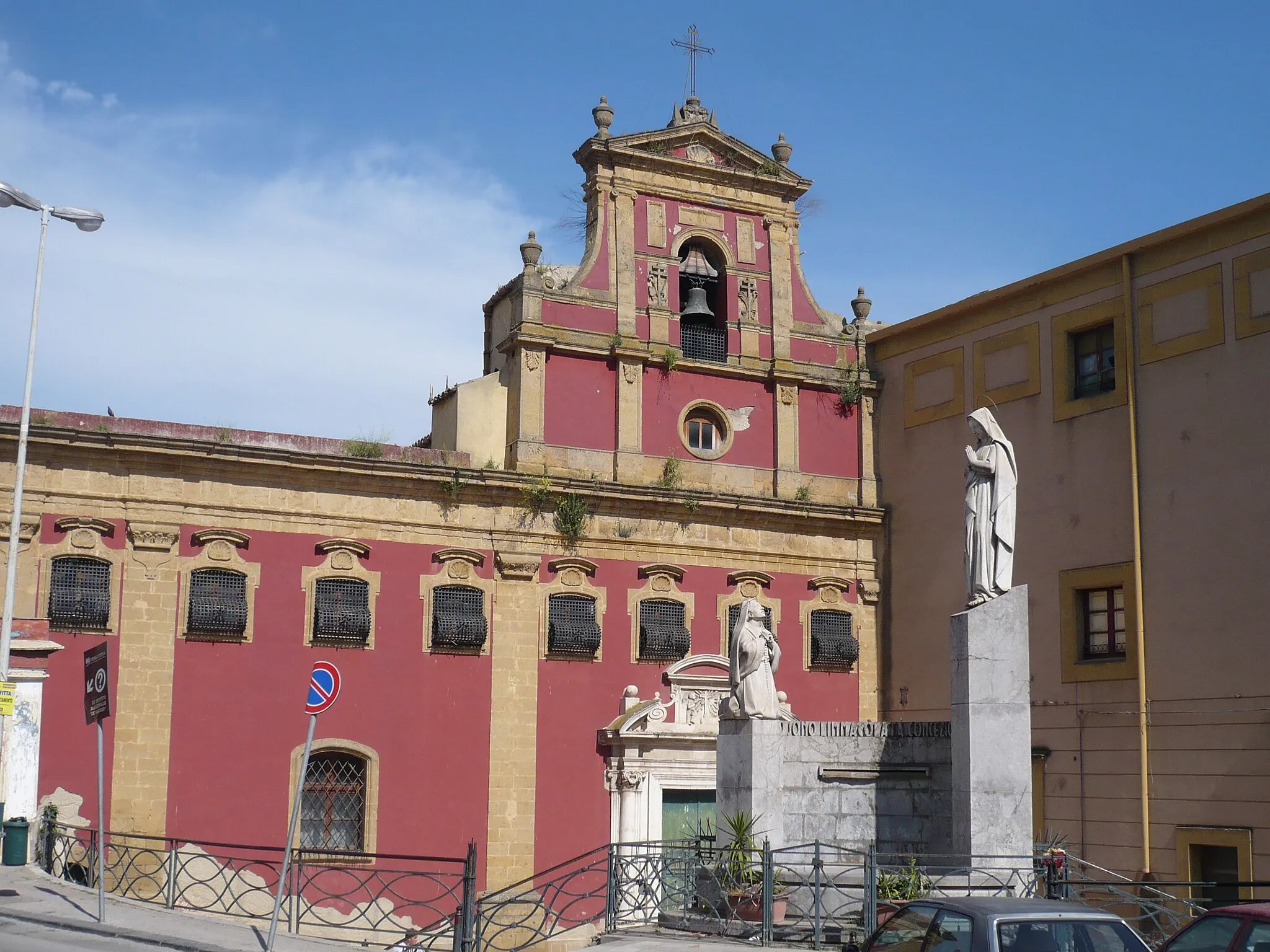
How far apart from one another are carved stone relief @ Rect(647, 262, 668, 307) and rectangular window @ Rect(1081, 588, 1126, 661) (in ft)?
31.0

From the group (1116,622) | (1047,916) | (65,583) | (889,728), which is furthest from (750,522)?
(1047,916)

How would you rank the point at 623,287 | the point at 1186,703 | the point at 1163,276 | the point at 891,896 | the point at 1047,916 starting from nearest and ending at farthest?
the point at 1047,916 < the point at 891,896 < the point at 1186,703 < the point at 1163,276 < the point at 623,287

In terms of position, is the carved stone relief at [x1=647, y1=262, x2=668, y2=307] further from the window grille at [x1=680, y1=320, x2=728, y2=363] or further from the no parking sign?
the no parking sign

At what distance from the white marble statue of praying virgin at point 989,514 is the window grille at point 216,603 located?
40.6 feet

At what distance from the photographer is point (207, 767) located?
23.4m

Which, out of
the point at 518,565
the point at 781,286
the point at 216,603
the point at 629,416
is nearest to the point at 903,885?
the point at 518,565

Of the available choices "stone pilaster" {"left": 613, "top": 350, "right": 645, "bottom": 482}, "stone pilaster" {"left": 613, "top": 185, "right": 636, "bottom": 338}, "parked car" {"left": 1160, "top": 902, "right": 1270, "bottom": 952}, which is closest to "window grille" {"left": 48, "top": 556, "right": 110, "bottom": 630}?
"stone pilaster" {"left": 613, "top": 350, "right": 645, "bottom": 482}

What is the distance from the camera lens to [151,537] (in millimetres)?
23750

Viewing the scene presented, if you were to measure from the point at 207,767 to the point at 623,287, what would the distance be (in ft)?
37.3

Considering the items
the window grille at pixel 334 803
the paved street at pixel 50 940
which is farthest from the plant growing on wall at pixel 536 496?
the paved street at pixel 50 940

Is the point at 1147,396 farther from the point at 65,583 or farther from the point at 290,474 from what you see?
the point at 65,583

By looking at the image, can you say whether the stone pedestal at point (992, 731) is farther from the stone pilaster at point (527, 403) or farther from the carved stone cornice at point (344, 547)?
the carved stone cornice at point (344, 547)

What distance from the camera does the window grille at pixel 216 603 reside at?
2372 centimetres

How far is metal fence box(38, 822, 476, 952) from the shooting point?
20703 mm
